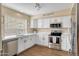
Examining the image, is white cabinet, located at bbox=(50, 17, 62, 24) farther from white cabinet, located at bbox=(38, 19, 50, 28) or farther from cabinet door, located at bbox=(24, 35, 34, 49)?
cabinet door, located at bbox=(24, 35, 34, 49)

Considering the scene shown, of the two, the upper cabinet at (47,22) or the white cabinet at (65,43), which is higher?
the upper cabinet at (47,22)

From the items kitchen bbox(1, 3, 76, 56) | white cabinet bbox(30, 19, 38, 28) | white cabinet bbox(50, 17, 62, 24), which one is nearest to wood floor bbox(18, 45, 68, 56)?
kitchen bbox(1, 3, 76, 56)

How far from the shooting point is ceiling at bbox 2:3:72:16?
48.6 inches

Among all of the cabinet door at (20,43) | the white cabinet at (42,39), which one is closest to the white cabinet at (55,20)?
the white cabinet at (42,39)

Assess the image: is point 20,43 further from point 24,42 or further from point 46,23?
point 46,23

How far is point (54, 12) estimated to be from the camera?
1.33 meters

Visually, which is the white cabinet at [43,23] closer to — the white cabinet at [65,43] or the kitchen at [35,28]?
the kitchen at [35,28]

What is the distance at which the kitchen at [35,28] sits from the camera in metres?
1.28

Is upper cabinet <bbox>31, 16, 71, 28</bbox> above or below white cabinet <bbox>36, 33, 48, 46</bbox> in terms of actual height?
above

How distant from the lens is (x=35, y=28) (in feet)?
4.57

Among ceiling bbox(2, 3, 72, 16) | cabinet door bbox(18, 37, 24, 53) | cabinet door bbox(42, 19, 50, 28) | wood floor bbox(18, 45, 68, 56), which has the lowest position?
wood floor bbox(18, 45, 68, 56)

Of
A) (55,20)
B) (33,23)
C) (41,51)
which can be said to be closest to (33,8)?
(33,23)

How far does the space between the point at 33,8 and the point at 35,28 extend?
31 cm

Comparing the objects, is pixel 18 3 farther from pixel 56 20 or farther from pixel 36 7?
pixel 56 20
